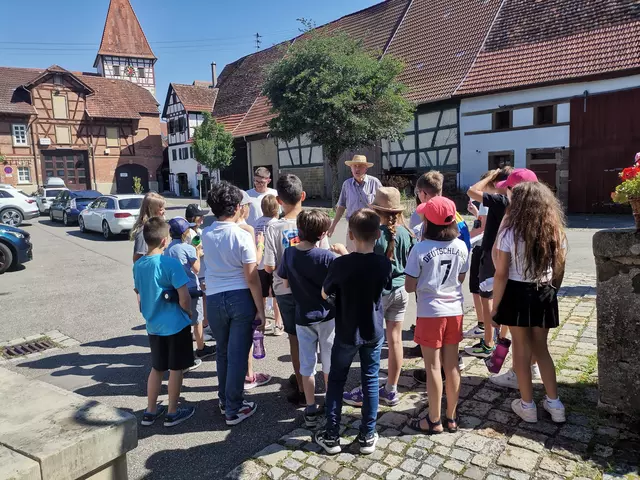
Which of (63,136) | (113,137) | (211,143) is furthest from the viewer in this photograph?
(113,137)

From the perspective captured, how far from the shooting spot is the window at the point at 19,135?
3750 centimetres

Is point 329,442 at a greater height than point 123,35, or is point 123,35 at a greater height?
point 123,35

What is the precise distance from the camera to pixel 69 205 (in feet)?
65.6

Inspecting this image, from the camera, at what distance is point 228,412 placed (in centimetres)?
373

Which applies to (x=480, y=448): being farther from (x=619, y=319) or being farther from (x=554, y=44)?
(x=554, y=44)

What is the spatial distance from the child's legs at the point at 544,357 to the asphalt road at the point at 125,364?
1569 millimetres

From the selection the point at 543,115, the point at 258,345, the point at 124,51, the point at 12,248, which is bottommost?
the point at 258,345

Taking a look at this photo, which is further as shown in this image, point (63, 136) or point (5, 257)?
point (63, 136)

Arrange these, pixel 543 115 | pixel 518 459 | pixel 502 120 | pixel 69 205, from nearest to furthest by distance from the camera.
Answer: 1. pixel 518 459
2. pixel 543 115
3. pixel 502 120
4. pixel 69 205

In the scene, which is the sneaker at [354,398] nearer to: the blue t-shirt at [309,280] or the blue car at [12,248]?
the blue t-shirt at [309,280]

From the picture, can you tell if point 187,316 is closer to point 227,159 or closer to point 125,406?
point 125,406

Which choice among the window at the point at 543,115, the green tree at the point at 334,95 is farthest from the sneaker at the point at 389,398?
the window at the point at 543,115

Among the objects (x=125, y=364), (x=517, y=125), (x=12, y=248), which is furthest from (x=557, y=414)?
(x=517, y=125)

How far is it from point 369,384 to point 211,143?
85.6 feet
